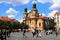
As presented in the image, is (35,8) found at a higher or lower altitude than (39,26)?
higher

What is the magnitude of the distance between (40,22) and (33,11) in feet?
33.4

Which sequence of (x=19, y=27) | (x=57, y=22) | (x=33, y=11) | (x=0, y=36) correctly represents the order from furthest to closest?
(x=33, y=11) < (x=57, y=22) < (x=19, y=27) < (x=0, y=36)

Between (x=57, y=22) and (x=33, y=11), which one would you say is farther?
(x=33, y=11)

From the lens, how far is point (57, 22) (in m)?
167

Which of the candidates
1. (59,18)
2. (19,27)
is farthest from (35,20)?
(19,27)

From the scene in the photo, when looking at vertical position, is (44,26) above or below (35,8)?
below

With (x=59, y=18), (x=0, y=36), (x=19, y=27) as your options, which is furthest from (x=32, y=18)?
(x=0, y=36)

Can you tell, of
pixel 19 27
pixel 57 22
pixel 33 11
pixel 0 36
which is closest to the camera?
pixel 0 36

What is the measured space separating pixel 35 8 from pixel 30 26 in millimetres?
13607

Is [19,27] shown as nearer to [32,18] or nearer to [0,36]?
[32,18]

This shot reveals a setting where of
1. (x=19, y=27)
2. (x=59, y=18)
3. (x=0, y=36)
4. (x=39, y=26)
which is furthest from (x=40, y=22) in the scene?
(x=0, y=36)

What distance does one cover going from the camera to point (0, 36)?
30188mm

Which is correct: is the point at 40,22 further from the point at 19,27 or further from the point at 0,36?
the point at 0,36

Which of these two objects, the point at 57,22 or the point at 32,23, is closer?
the point at 57,22
